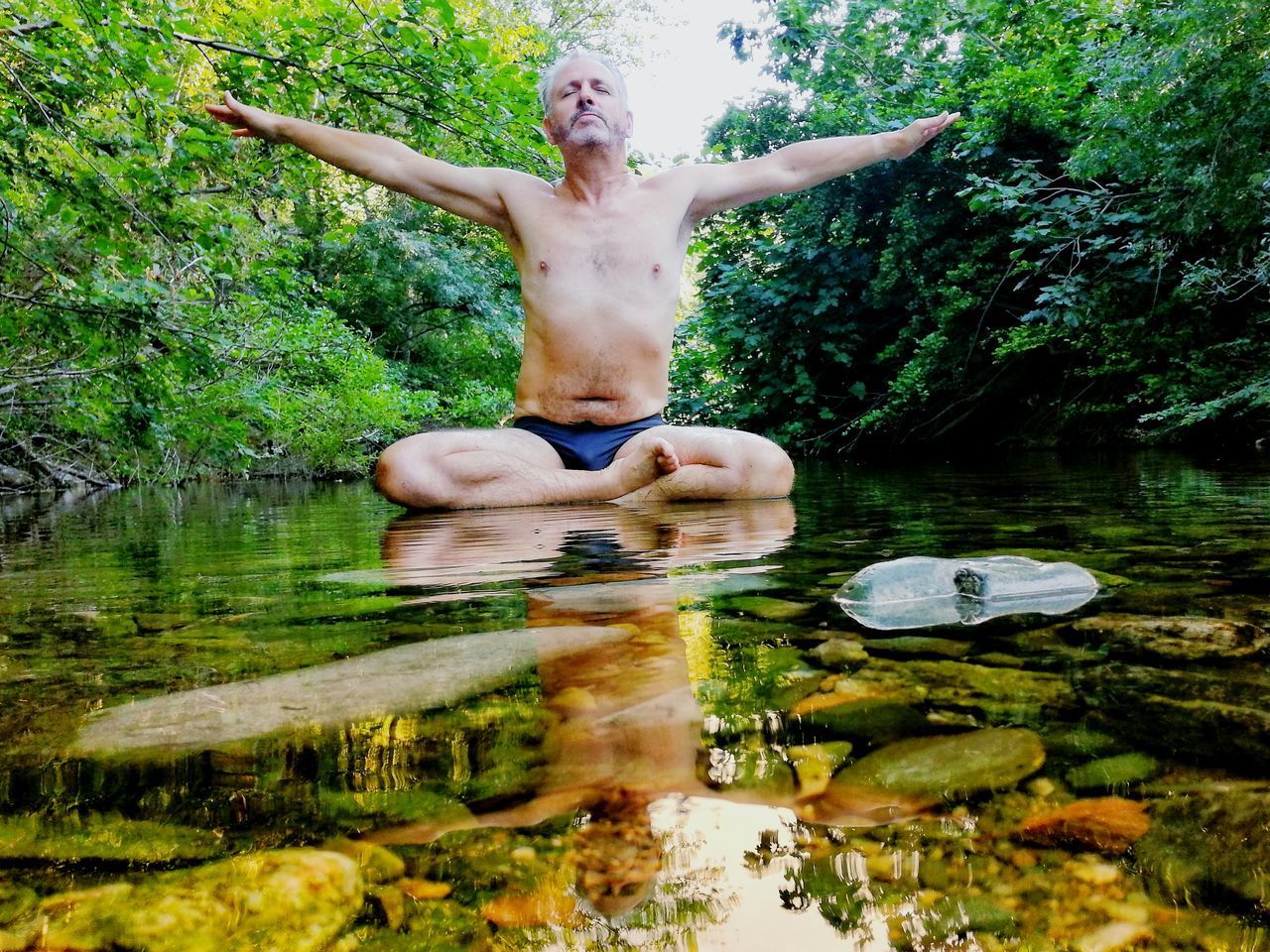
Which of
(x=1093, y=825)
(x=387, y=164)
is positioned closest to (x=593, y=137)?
(x=387, y=164)

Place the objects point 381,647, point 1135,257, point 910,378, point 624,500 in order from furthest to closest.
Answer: point 910,378 → point 1135,257 → point 624,500 → point 381,647

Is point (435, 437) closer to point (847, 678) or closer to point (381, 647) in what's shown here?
point (381, 647)

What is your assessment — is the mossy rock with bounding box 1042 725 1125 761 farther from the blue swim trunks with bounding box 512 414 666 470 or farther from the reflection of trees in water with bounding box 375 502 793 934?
the blue swim trunks with bounding box 512 414 666 470

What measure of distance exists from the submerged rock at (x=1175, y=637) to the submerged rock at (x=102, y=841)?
762mm

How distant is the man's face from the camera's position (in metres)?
3.36

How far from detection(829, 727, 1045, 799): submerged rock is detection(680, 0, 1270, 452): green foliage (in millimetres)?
4938

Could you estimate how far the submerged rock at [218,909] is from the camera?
39cm

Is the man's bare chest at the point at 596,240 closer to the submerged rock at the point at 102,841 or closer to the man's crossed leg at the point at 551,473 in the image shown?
the man's crossed leg at the point at 551,473

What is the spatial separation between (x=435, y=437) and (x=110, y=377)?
297cm

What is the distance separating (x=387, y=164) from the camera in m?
3.44

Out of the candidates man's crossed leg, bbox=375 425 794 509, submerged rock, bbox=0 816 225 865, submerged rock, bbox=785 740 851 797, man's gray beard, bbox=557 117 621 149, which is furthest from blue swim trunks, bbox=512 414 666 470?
submerged rock, bbox=0 816 225 865

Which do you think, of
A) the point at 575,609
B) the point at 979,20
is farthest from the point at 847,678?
the point at 979,20

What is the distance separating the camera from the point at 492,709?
707 mm

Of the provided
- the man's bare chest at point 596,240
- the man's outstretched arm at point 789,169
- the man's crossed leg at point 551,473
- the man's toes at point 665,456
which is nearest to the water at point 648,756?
the man's toes at point 665,456
